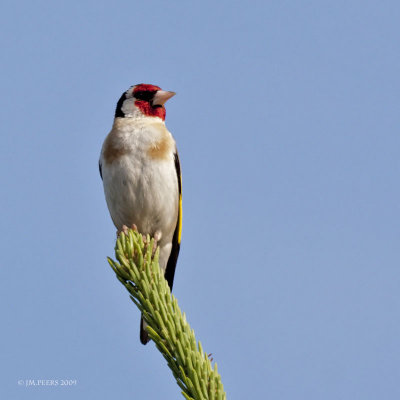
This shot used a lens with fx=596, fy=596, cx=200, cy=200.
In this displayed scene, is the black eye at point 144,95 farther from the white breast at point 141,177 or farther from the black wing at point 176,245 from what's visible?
the black wing at point 176,245

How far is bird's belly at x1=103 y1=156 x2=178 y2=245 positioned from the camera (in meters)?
5.13

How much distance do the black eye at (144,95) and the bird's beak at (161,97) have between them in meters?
0.05

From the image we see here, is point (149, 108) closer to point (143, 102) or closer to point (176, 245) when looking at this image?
point (143, 102)

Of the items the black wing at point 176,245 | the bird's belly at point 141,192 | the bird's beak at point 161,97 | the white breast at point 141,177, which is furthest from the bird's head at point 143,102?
the bird's belly at point 141,192

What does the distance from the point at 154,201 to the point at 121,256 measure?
1.74 meters

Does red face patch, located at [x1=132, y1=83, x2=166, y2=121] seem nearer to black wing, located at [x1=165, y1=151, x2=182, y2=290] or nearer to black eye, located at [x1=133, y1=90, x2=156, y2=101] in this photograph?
black eye, located at [x1=133, y1=90, x2=156, y2=101]

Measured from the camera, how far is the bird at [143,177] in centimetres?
514

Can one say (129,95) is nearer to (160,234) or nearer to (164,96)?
(164,96)

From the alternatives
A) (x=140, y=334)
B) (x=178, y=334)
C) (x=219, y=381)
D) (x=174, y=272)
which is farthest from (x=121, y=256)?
(x=174, y=272)

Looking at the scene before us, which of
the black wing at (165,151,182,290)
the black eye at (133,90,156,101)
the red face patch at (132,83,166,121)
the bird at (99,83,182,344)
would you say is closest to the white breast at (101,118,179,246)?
the bird at (99,83,182,344)

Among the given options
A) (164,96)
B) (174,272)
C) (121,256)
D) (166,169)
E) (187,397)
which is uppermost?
(164,96)

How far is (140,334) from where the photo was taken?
5.02m

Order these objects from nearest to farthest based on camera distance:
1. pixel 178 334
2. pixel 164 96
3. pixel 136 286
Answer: pixel 178 334 → pixel 136 286 → pixel 164 96

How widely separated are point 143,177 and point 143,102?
1084mm
